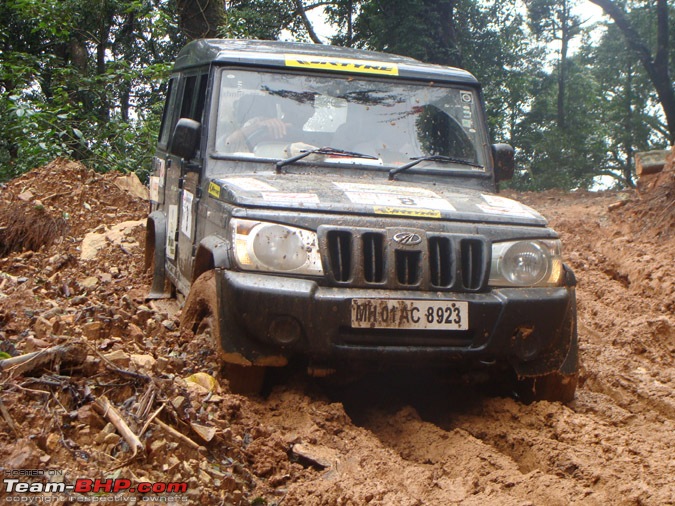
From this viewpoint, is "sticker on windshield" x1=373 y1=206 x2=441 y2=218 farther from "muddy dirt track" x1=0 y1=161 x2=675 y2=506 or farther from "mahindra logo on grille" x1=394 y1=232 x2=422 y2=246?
"muddy dirt track" x1=0 y1=161 x2=675 y2=506

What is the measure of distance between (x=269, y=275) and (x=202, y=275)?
1.89 feet

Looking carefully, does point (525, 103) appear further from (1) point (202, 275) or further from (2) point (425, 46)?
(1) point (202, 275)

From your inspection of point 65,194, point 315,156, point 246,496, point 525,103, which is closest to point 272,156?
point 315,156

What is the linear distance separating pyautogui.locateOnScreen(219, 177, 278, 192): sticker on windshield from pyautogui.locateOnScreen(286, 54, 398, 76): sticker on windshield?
94 centimetres

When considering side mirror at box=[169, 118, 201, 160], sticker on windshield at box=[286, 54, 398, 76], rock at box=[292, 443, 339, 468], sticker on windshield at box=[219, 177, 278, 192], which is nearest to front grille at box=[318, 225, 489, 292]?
sticker on windshield at box=[219, 177, 278, 192]

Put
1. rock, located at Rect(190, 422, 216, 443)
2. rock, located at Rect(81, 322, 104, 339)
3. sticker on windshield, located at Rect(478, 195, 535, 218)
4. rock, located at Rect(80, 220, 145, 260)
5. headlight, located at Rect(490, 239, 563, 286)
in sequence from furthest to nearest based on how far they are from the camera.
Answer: rock, located at Rect(80, 220, 145, 260)
rock, located at Rect(81, 322, 104, 339)
sticker on windshield, located at Rect(478, 195, 535, 218)
headlight, located at Rect(490, 239, 563, 286)
rock, located at Rect(190, 422, 216, 443)

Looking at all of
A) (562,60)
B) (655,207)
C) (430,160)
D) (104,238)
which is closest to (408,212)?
(430,160)

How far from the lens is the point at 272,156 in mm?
5148

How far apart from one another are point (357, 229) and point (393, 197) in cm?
45

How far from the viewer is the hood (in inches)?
169

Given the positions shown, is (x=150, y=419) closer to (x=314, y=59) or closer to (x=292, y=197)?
(x=292, y=197)

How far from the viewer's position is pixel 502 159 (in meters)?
5.62

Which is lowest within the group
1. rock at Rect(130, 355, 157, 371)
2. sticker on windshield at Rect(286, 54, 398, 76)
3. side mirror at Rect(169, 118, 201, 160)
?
rock at Rect(130, 355, 157, 371)

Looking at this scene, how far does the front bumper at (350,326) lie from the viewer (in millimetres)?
4090
